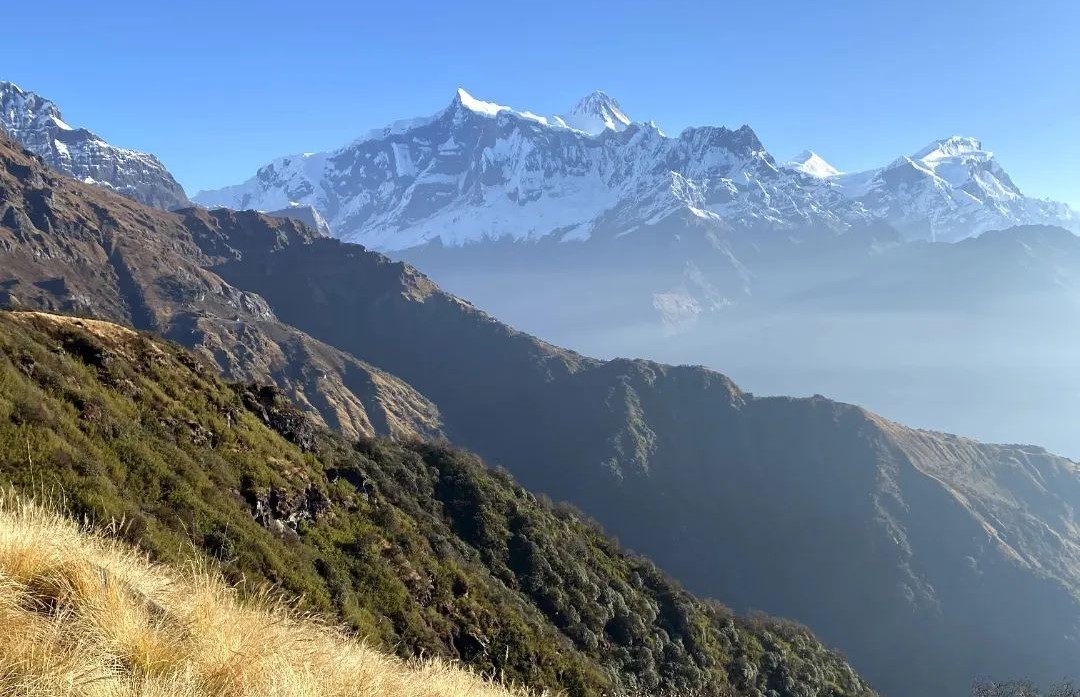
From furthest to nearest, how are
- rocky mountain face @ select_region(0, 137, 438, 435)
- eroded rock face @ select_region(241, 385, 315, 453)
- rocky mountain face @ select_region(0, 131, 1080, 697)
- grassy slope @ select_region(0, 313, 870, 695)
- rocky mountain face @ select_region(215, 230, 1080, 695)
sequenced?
rocky mountain face @ select_region(0, 137, 438, 435) → rocky mountain face @ select_region(0, 131, 1080, 697) → rocky mountain face @ select_region(215, 230, 1080, 695) → eroded rock face @ select_region(241, 385, 315, 453) → grassy slope @ select_region(0, 313, 870, 695)

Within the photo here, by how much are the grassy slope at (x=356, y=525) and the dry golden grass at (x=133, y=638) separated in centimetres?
295

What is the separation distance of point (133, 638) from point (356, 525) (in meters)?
29.2

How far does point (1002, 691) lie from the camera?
99.1 m

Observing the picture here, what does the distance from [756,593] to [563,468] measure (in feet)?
184

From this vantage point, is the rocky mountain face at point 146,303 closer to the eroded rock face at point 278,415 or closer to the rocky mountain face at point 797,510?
the rocky mountain face at point 797,510

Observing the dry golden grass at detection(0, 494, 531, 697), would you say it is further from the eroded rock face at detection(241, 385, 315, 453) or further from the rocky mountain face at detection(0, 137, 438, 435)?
the rocky mountain face at detection(0, 137, 438, 435)

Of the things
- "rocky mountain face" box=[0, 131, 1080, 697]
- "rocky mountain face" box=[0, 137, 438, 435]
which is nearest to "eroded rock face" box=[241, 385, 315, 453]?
"rocky mountain face" box=[0, 137, 438, 435]

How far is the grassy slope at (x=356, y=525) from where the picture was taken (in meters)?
20.5

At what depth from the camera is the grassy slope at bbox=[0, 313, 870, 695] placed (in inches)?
808

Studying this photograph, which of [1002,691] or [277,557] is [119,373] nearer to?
[277,557]

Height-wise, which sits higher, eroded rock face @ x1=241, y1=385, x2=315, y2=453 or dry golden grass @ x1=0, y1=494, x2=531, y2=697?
dry golden grass @ x1=0, y1=494, x2=531, y2=697

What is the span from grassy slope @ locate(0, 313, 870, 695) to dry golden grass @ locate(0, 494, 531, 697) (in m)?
2.95

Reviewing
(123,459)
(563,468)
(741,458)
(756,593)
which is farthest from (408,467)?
(741,458)

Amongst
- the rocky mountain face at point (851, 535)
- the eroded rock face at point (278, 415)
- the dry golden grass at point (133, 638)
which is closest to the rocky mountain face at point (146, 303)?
the rocky mountain face at point (851, 535)
